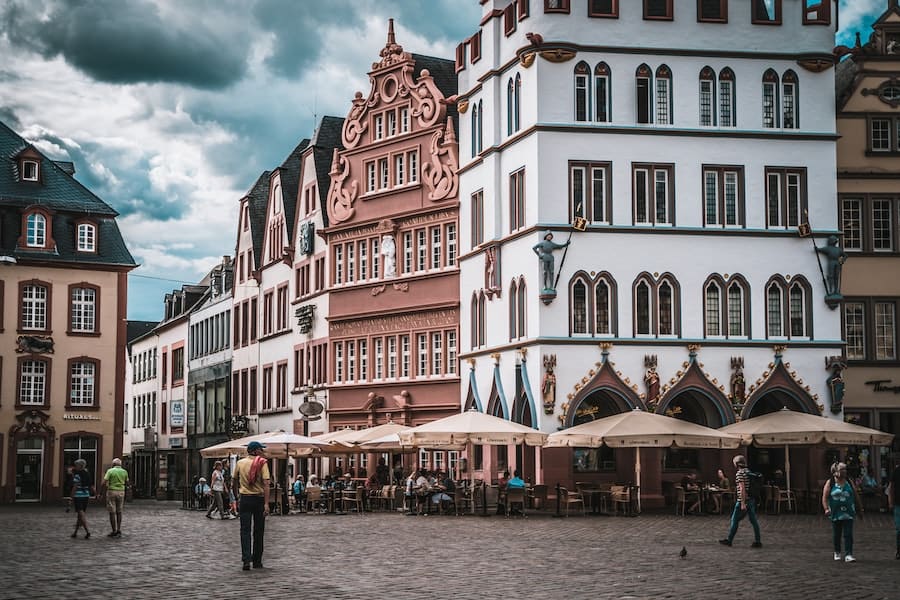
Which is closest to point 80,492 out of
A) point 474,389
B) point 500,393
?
point 500,393

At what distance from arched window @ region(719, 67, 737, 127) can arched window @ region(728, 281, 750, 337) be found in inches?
210

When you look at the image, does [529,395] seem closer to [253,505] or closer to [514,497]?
[514,497]

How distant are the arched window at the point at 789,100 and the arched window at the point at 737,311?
570cm

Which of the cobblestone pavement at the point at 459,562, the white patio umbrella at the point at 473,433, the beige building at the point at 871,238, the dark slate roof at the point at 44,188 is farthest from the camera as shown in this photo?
the dark slate roof at the point at 44,188

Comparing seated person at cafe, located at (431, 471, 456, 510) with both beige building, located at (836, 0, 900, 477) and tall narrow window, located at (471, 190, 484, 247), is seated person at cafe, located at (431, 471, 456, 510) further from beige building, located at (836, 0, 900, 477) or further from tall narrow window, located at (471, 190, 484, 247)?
beige building, located at (836, 0, 900, 477)

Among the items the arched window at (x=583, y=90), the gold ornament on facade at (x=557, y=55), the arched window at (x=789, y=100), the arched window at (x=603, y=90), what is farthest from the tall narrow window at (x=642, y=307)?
the gold ornament on facade at (x=557, y=55)

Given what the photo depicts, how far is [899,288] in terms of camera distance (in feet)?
161

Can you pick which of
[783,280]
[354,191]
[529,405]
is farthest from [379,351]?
[783,280]

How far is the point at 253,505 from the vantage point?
21.1 m

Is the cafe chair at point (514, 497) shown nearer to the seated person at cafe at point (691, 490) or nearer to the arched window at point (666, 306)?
the seated person at cafe at point (691, 490)

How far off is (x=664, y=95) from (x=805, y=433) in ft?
41.5

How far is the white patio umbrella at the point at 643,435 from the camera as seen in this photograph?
38.6 m

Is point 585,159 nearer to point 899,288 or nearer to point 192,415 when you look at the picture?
point 899,288

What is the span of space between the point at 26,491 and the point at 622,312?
3060 cm
